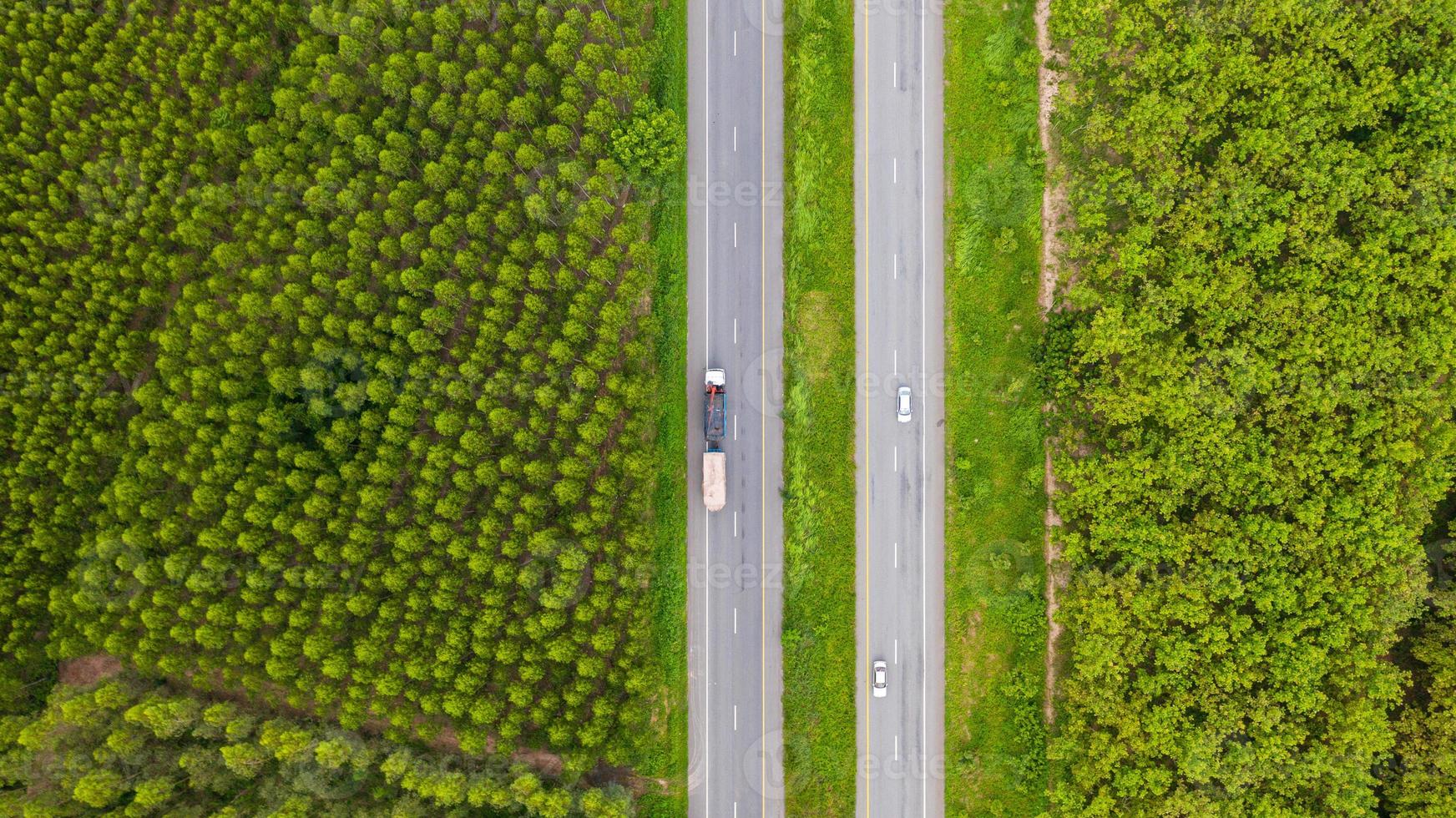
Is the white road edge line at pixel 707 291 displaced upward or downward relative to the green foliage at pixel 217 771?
upward

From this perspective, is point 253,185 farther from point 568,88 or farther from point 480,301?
point 568,88

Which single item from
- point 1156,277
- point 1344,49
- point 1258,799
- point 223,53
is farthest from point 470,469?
point 1344,49

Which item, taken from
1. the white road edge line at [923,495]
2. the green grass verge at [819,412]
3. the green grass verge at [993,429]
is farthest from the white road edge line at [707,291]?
the green grass verge at [993,429]

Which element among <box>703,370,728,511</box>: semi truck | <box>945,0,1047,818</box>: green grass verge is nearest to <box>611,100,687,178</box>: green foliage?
<box>703,370,728,511</box>: semi truck

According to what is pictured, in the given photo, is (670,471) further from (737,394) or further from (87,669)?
(87,669)

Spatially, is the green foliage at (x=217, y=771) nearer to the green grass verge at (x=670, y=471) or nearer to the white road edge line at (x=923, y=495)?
the green grass verge at (x=670, y=471)

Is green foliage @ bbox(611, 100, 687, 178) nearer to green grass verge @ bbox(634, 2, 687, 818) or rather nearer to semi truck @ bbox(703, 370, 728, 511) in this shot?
green grass verge @ bbox(634, 2, 687, 818)
